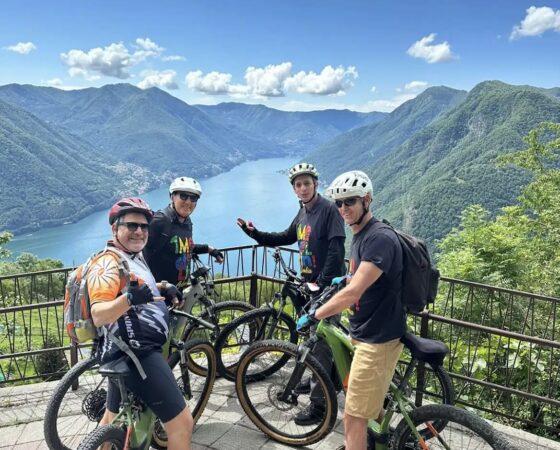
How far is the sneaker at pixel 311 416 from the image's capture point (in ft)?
12.9

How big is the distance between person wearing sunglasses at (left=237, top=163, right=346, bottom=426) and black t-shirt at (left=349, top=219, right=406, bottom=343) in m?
1.01

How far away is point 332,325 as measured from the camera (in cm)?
355

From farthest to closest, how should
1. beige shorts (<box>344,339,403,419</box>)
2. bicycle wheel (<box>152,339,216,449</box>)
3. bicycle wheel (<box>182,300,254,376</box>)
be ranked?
bicycle wheel (<box>182,300,254,376</box>) → bicycle wheel (<box>152,339,216,449</box>) → beige shorts (<box>344,339,403,419</box>)

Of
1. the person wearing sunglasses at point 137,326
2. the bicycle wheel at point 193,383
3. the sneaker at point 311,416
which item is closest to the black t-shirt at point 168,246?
the bicycle wheel at point 193,383

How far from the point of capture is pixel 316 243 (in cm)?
427

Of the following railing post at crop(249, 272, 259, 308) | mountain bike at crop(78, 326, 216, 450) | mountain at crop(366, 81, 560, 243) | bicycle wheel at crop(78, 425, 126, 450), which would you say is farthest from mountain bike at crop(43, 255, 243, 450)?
mountain at crop(366, 81, 560, 243)

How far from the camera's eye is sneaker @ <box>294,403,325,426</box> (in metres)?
3.93

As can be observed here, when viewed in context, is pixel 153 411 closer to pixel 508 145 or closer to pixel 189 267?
pixel 189 267

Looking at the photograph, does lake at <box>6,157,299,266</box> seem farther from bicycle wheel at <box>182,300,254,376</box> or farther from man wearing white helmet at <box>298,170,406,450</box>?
man wearing white helmet at <box>298,170,406,450</box>

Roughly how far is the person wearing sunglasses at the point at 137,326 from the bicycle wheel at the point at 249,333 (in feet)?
5.81

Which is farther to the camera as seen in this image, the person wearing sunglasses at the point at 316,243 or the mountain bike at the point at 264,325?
the mountain bike at the point at 264,325

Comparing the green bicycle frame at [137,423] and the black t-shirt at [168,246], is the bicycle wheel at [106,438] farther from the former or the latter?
the black t-shirt at [168,246]

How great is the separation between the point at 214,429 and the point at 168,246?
1786 mm

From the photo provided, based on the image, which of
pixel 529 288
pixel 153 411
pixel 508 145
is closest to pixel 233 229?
pixel 508 145
